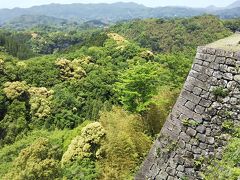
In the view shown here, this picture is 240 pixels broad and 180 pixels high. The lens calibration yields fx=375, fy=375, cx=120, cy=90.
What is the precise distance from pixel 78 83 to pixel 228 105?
3698 cm

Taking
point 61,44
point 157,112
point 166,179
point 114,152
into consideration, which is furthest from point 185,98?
point 61,44

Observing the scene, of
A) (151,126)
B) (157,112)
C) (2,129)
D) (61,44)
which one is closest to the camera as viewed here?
(151,126)

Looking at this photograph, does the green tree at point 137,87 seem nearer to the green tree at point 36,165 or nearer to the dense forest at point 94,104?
the dense forest at point 94,104

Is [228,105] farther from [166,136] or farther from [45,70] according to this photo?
[45,70]

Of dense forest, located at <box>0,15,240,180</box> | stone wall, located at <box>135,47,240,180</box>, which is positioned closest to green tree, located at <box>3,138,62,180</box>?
dense forest, located at <box>0,15,240,180</box>

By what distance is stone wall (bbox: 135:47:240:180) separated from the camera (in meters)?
4.79

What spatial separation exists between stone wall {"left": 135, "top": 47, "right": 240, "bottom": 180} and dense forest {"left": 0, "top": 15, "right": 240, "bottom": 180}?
0.81ft

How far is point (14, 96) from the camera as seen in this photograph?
3609cm

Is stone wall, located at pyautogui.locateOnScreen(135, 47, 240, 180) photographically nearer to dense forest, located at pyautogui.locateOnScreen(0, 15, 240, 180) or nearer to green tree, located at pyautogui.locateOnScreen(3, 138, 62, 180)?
dense forest, located at pyautogui.locateOnScreen(0, 15, 240, 180)

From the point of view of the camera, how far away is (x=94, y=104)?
37656 mm

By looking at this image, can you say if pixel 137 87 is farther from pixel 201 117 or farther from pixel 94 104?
pixel 94 104

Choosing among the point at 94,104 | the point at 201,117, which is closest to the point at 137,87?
the point at 201,117

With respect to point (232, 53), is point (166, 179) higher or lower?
lower

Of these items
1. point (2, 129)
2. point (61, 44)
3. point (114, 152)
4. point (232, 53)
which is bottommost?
point (61, 44)
